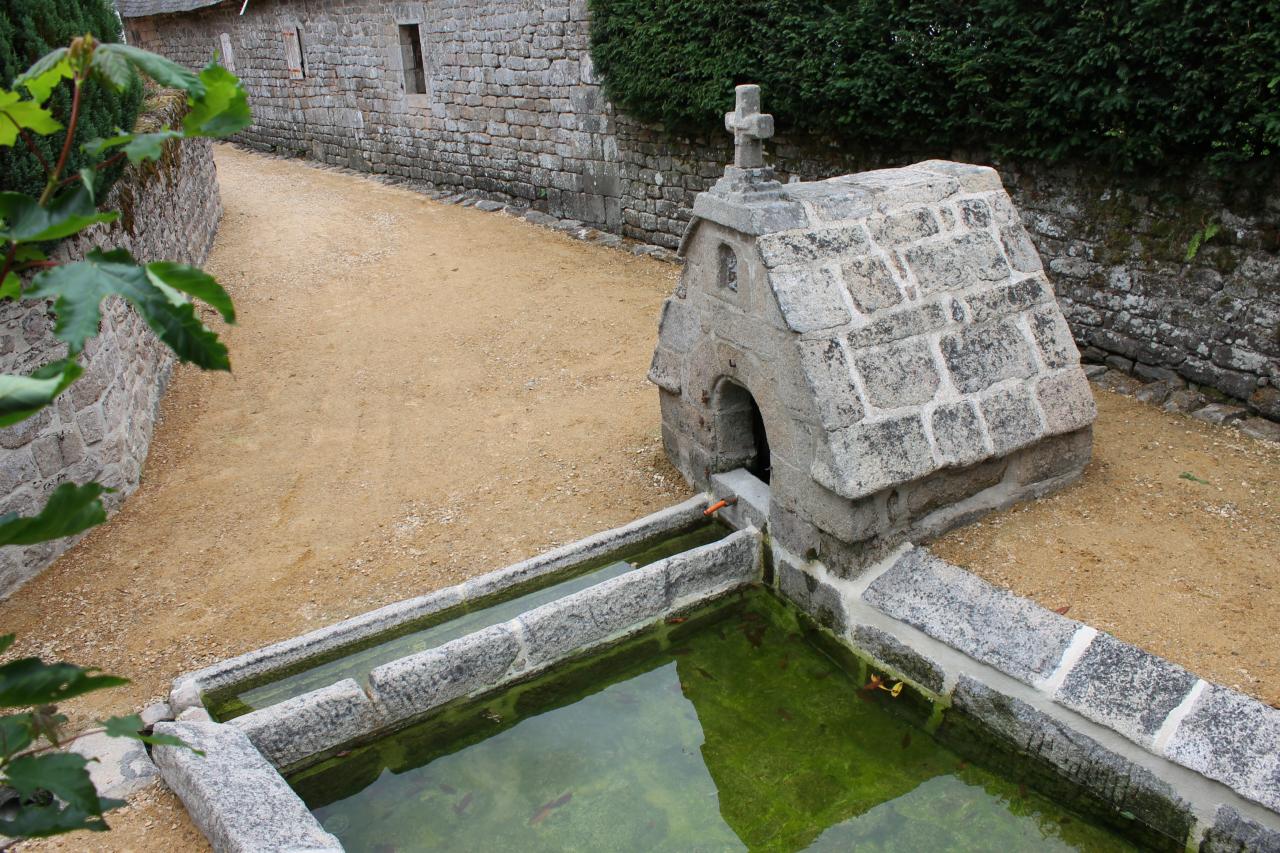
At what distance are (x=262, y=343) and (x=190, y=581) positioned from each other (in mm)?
4171

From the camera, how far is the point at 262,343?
938 cm

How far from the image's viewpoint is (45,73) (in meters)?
1.52

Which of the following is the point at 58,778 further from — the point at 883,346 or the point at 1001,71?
the point at 1001,71

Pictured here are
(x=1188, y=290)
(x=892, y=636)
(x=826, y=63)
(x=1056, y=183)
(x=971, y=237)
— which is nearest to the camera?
(x=892, y=636)

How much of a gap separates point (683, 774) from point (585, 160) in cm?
992

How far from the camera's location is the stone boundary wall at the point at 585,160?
678 centimetres

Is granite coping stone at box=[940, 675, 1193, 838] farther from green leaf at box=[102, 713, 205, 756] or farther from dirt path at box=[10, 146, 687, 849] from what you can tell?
green leaf at box=[102, 713, 205, 756]

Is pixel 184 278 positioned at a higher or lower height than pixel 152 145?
lower

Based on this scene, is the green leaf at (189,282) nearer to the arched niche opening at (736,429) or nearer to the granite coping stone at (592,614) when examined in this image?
the granite coping stone at (592,614)

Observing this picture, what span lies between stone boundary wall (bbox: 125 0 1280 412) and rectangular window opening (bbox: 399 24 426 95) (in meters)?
0.09

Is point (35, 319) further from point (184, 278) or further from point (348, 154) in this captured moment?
point (348, 154)

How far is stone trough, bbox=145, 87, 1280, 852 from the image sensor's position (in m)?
3.80

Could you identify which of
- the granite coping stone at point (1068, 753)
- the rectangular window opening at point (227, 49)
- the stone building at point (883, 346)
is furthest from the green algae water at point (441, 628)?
the rectangular window opening at point (227, 49)

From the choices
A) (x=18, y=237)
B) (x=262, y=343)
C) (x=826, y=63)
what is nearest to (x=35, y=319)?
(x=262, y=343)
